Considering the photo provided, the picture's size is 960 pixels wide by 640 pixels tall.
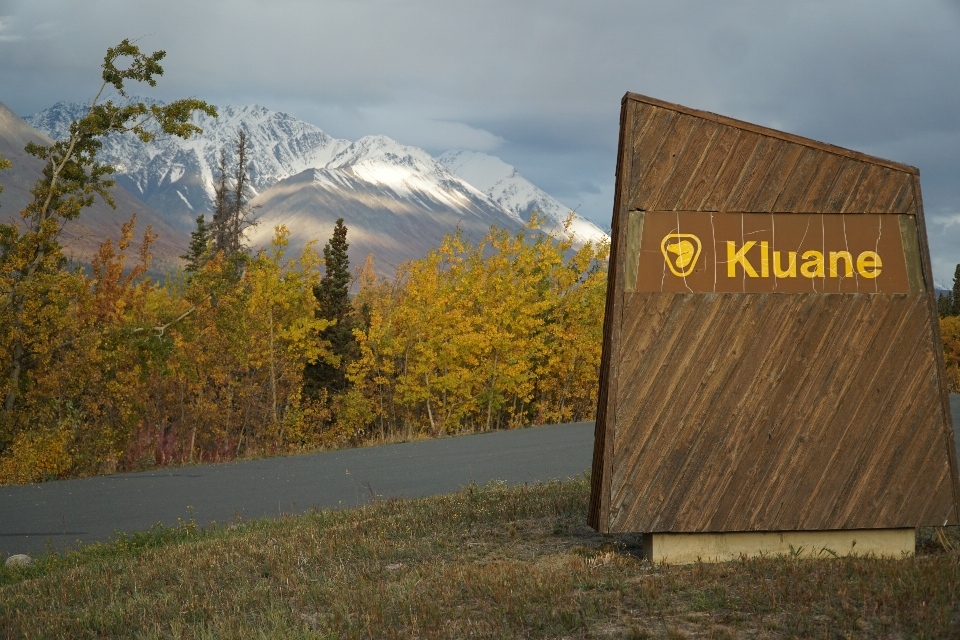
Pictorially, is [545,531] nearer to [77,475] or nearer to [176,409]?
[77,475]

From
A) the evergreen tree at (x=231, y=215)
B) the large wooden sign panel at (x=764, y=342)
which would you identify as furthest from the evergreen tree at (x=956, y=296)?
the large wooden sign panel at (x=764, y=342)

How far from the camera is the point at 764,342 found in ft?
Result: 22.8

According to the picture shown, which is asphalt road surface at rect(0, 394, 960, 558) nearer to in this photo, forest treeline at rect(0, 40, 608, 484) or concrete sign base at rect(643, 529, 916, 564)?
forest treeline at rect(0, 40, 608, 484)

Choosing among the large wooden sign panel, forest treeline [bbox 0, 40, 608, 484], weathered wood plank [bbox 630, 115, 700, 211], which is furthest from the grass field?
forest treeline [bbox 0, 40, 608, 484]

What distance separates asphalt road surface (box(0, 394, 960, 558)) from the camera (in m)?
11.9

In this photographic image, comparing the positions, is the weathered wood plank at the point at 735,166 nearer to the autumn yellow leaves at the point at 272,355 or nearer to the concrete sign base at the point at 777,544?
the concrete sign base at the point at 777,544

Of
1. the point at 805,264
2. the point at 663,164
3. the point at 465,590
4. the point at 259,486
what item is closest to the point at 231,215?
the point at 259,486

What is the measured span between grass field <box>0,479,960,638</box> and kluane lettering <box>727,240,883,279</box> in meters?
2.24

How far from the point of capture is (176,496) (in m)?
14.1

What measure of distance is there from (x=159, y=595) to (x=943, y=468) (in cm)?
630

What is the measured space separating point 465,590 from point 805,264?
12.3 feet

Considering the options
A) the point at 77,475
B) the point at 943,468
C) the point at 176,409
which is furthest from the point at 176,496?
the point at 176,409

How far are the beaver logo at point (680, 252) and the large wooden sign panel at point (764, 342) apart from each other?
0.01 metres

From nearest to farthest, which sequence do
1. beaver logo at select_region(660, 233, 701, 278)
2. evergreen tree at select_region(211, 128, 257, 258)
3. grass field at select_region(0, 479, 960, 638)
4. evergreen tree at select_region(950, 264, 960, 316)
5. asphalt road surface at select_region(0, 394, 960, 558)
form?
grass field at select_region(0, 479, 960, 638) < beaver logo at select_region(660, 233, 701, 278) < asphalt road surface at select_region(0, 394, 960, 558) < evergreen tree at select_region(211, 128, 257, 258) < evergreen tree at select_region(950, 264, 960, 316)
